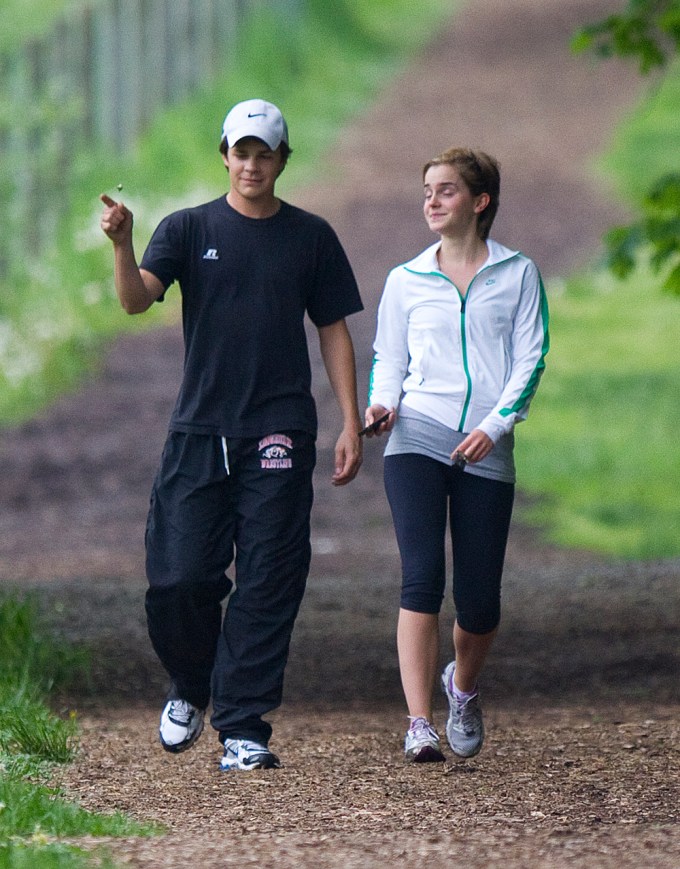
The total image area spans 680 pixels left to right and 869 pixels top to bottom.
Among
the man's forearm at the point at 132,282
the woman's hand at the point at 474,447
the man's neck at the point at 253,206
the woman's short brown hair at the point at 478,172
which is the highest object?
the woman's short brown hair at the point at 478,172

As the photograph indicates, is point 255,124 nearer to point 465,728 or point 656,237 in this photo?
point 465,728

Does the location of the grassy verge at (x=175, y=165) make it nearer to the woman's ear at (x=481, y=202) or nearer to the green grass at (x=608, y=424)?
the green grass at (x=608, y=424)

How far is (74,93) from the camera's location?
18.5m

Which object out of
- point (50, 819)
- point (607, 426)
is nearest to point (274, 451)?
point (50, 819)

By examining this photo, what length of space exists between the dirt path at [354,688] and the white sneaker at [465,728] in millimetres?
88

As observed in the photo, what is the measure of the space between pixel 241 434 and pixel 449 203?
0.92 meters

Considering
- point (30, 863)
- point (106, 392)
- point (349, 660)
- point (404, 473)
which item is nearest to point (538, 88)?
point (106, 392)

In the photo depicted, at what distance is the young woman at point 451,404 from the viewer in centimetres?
587

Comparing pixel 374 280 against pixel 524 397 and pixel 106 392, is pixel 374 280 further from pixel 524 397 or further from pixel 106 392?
pixel 524 397

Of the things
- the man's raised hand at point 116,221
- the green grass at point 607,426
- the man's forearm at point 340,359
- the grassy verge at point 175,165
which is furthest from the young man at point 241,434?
the grassy verge at point 175,165

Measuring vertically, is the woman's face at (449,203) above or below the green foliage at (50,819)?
above

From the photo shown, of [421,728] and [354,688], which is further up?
[421,728]

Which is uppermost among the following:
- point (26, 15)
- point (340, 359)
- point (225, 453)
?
point (26, 15)

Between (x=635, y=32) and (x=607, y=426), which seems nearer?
(x=635, y=32)
